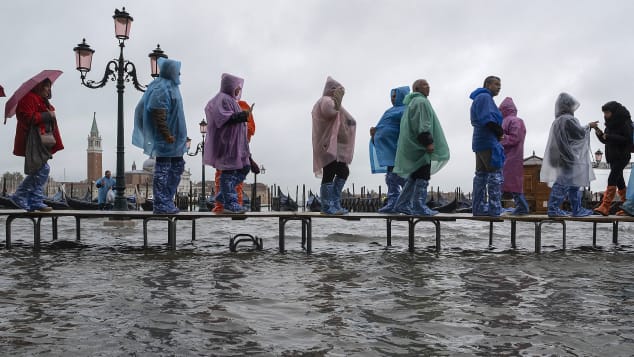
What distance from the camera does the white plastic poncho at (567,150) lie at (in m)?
8.81

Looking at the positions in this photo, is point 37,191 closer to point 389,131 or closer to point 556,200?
point 389,131

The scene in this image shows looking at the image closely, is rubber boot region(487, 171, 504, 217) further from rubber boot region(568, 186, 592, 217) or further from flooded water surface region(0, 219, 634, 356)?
rubber boot region(568, 186, 592, 217)

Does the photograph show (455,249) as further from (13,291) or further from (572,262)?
(13,291)

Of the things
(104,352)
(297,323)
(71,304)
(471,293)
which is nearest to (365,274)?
(471,293)

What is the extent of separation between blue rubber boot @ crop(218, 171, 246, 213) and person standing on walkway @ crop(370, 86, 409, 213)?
2240 millimetres

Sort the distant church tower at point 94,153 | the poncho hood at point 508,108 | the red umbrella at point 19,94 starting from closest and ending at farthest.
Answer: the red umbrella at point 19,94
the poncho hood at point 508,108
the distant church tower at point 94,153

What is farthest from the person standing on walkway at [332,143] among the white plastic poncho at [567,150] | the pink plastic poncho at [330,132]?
the white plastic poncho at [567,150]

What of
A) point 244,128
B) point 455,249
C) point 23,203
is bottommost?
point 455,249

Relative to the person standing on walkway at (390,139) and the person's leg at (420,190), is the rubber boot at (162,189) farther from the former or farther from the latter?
the person's leg at (420,190)

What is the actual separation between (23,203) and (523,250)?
727 centimetres

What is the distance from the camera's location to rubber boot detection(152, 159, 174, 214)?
8234 mm

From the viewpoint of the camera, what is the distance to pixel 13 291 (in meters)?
5.02

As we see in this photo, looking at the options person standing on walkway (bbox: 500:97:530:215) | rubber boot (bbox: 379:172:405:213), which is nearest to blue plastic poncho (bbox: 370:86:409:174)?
rubber boot (bbox: 379:172:405:213)

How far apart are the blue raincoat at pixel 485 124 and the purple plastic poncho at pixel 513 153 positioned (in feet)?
2.69
